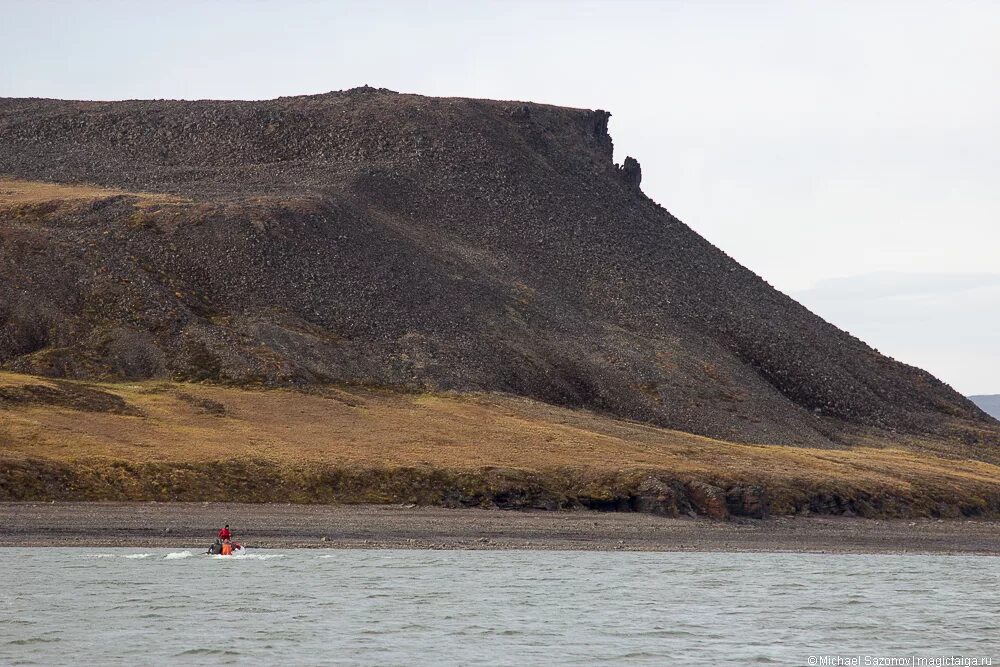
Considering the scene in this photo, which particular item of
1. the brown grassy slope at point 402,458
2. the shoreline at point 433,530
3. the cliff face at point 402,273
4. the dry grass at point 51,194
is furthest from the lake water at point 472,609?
the dry grass at point 51,194

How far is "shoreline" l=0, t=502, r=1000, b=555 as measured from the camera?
70.4 meters

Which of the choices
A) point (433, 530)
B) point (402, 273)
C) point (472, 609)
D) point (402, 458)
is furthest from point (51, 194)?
point (472, 609)

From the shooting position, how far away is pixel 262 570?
6225cm

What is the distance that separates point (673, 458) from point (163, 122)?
95.9 metres

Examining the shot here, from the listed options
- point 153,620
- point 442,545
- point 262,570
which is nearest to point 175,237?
point 442,545

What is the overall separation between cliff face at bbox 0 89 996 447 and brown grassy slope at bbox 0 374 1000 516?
762 cm

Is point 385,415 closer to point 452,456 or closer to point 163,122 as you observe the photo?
point 452,456

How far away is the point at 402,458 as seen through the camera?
95.1 meters

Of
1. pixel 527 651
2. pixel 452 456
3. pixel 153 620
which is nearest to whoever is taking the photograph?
pixel 527 651

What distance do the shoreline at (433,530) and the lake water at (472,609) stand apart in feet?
10.00

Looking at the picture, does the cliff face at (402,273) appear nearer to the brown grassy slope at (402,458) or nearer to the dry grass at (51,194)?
the dry grass at (51,194)

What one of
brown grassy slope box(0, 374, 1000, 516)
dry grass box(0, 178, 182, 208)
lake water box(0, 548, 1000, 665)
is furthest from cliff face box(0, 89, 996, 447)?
lake water box(0, 548, 1000, 665)

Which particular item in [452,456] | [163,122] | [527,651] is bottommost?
[527,651]

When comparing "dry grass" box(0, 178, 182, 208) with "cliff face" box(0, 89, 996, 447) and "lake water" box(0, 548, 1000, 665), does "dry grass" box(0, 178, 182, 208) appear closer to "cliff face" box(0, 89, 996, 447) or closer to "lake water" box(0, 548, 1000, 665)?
"cliff face" box(0, 89, 996, 447)
